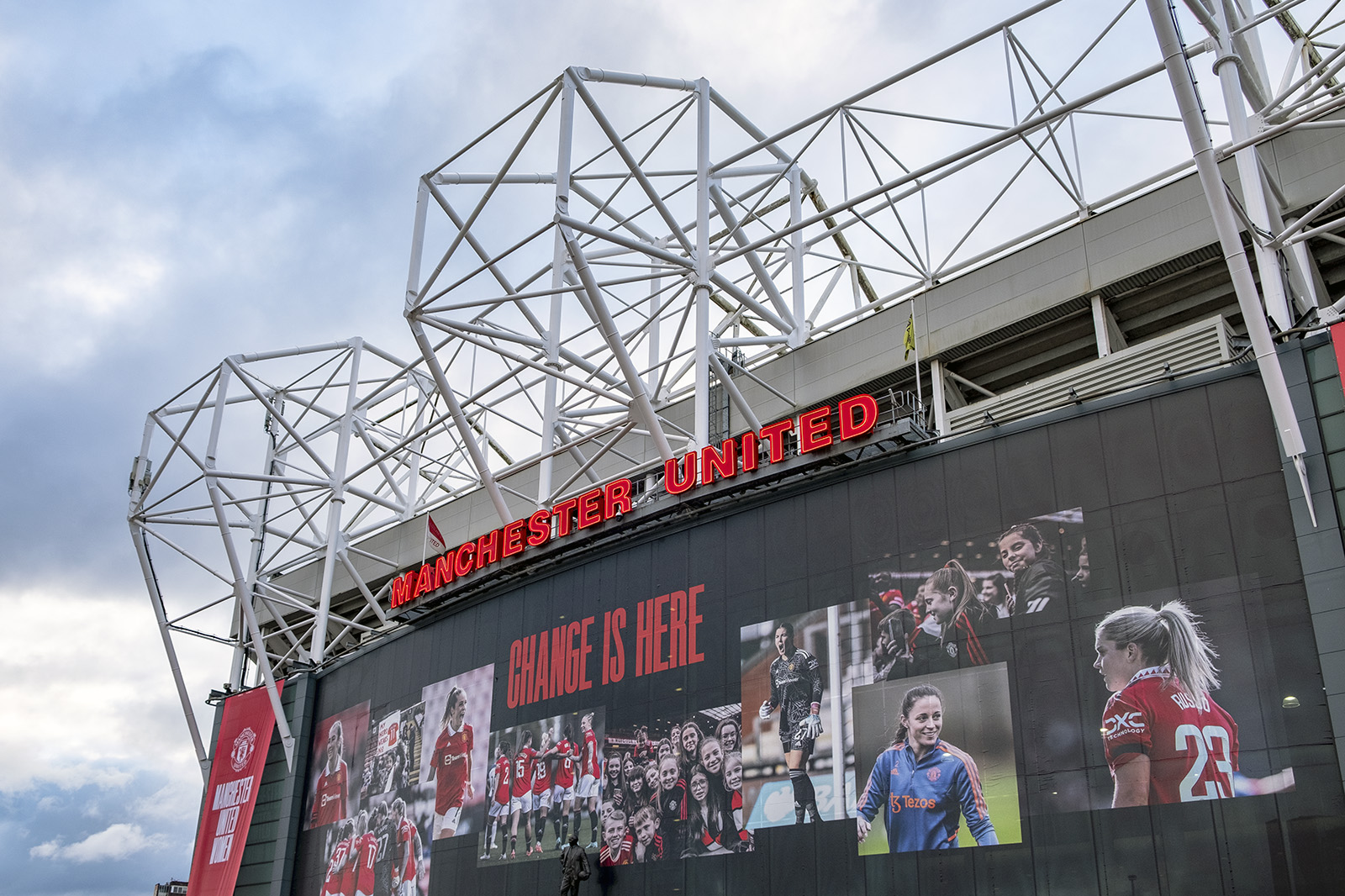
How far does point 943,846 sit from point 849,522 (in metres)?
7.59

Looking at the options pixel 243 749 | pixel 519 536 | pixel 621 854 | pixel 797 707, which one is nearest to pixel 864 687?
pixel 797 707

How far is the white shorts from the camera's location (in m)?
34.8

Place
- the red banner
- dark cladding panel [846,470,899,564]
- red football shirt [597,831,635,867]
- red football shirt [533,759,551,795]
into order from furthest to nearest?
the red banner < red football shirt [533,759,551,795] < red football shirt [597,831,635,867] < dark cladding panel [846,470,899,564]

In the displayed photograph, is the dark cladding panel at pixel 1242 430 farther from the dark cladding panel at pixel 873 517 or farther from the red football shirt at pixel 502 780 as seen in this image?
the red football shirt at pixel 502 780

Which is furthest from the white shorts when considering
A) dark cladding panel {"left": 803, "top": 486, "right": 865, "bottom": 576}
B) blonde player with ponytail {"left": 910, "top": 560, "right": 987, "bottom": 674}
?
blonde player with ponytail {"left": 910, "top": 560, "right": 987, "bottom": 674}

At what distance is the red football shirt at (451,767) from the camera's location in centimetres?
3522

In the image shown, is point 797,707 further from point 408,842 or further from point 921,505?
point 408,842

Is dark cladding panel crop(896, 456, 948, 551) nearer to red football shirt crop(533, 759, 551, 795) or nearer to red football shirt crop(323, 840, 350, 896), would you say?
red football shirt crop(533, 759, 551, 795)

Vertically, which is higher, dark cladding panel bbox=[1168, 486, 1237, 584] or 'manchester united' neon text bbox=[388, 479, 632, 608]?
'manchester united' neon text bbox=[388, 479, 632, 608]

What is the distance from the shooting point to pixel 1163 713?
69.8 feet

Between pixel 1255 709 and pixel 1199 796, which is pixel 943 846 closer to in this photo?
pixel 1199 796

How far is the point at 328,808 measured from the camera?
42219 mm

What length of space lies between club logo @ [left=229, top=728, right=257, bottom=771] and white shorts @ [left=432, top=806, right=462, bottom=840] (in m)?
15.1

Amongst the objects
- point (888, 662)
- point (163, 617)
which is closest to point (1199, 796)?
point (888, 662)
